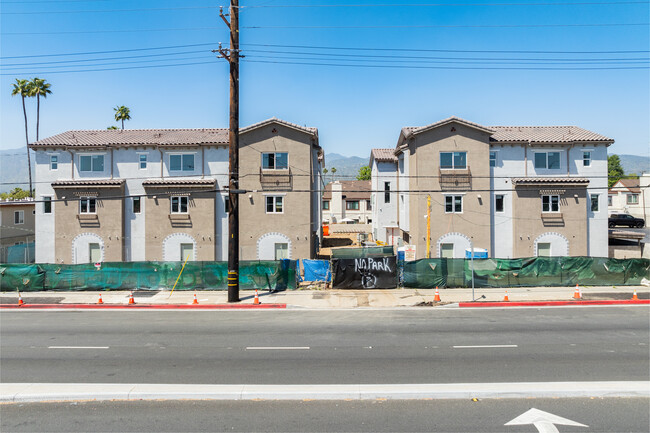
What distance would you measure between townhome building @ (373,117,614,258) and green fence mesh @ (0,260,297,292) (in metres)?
11.7

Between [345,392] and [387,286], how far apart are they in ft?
47.8

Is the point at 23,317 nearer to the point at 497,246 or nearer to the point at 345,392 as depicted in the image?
the point at 345,392

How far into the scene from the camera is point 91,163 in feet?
101

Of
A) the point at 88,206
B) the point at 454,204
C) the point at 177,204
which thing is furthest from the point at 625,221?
the point at 88,206

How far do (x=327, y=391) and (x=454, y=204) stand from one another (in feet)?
74.4

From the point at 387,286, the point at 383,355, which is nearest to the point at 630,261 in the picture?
the point at 387,286

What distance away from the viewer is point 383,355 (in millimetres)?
11914

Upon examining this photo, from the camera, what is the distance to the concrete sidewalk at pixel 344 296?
2011 centimetres

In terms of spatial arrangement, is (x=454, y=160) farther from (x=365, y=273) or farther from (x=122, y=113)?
(x=122, y=113)

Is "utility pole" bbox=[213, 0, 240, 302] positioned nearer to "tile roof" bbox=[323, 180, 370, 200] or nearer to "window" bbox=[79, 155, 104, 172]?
"window" bbox=[79, 155, 104, 172]

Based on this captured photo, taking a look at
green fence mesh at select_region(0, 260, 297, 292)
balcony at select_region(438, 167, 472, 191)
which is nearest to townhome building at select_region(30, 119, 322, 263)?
green fence mesh at select_region(0, 260, 297, 292)

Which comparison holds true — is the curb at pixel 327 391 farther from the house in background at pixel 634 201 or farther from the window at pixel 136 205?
the house in background at pixel 634 201

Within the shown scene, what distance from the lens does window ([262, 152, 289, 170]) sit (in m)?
29.8

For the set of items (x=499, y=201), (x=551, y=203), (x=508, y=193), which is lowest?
(x=551, y=203)
